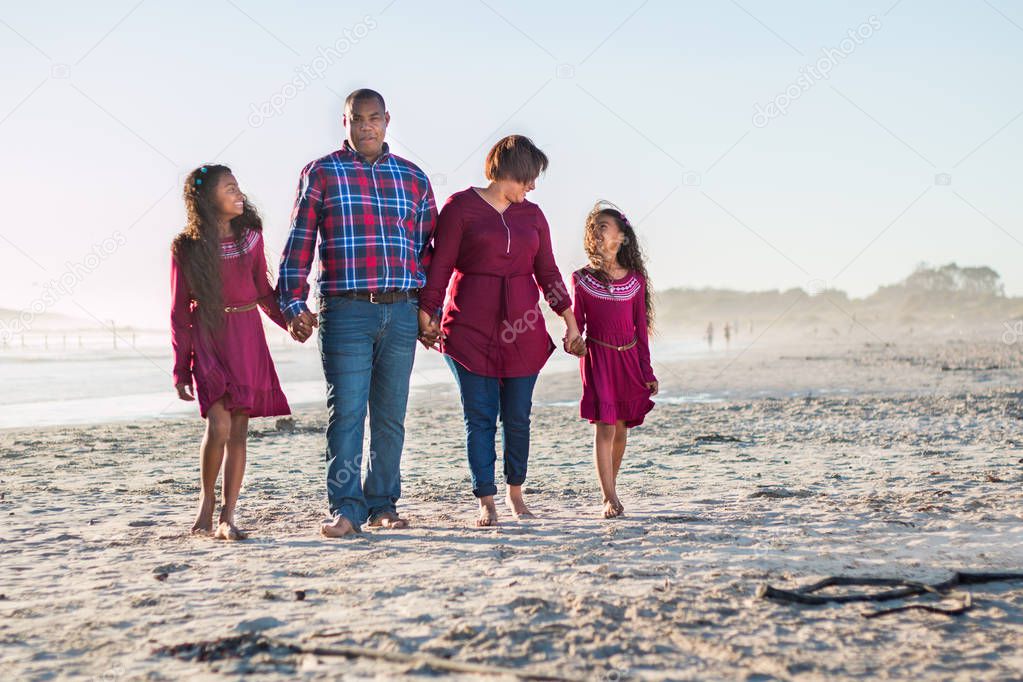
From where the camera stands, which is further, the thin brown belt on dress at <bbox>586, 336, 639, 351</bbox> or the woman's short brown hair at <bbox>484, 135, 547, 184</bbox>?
the thin brown belt on dress at <bbox>586, 336, 639, 351</bbox>

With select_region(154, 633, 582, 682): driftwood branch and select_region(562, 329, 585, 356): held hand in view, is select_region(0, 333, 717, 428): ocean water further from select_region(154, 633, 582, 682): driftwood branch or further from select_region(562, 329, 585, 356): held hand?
select_region(154, 633, 582, 682): driftwood branch

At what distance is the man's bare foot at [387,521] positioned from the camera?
438 centimetres

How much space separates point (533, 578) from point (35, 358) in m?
32.1

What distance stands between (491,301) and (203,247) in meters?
1.37

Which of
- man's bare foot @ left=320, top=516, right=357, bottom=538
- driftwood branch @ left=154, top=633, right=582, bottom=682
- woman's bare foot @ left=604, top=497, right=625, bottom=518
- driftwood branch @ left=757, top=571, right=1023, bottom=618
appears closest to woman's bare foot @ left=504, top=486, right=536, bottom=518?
woman's bare foot @ left=604, top=497, right=625, bottom=518

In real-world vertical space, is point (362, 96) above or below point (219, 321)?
above

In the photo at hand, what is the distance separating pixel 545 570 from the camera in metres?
3.40

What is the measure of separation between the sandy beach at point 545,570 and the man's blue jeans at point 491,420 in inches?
10.7

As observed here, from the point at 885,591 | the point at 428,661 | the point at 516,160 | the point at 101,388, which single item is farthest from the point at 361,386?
the point at 101,388

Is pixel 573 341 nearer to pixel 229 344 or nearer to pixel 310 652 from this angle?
pixel 229 344

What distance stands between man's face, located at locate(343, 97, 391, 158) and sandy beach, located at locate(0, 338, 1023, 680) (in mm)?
1796

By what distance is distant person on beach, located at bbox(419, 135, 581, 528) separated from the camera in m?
4.42

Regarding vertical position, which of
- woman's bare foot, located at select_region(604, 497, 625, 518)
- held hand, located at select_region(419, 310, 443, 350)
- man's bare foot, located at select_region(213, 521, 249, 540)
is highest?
held hand, located at select_region(419, 310, 443, 350)

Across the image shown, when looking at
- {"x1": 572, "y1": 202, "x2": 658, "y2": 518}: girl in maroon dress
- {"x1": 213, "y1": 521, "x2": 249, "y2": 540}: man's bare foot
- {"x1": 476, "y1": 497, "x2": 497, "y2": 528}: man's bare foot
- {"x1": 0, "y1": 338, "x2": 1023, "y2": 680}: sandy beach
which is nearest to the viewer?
{"x1": 0, "y1": 338, "x2": 1023, "y2": 680}: sandy beach
